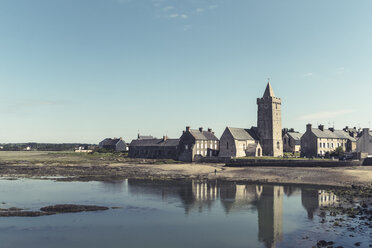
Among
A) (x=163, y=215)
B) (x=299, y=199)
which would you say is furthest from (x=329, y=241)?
(x=299, y=199)

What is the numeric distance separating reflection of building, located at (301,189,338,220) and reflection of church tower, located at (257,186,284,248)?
229cm

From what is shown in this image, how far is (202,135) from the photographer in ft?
280

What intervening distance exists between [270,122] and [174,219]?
57.0 metres

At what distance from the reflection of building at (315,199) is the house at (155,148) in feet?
169

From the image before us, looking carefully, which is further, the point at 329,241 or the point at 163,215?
the point at 163,215

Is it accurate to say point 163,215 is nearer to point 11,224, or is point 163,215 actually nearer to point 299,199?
point 11,224

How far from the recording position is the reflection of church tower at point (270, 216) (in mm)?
21638

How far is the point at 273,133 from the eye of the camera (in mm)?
78438

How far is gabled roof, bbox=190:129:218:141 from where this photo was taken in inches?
3273

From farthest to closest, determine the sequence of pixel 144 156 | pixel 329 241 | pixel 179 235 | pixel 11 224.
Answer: pixel 144 156
pixel 11 224
pixel 179 235
pixel 329 241

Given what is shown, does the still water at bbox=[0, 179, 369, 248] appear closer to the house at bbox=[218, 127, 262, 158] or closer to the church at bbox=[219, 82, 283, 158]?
the house at bbox=[218, 127, 262, 158]

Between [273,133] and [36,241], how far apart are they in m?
65.2

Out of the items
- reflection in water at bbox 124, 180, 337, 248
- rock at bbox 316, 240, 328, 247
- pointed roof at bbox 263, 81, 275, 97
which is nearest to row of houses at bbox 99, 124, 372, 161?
pointed roof at bbox 263, 81, 275, 97

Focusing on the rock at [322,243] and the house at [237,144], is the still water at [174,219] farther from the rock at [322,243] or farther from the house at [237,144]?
the house at [237,144]
